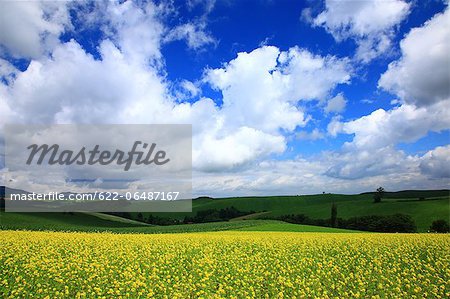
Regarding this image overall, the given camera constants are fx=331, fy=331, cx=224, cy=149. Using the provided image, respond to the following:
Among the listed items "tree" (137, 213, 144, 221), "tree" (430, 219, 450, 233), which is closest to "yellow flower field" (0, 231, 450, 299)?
"tree" (430, 219, 450, 233)

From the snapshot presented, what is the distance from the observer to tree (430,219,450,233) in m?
66.0

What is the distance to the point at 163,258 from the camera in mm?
14430

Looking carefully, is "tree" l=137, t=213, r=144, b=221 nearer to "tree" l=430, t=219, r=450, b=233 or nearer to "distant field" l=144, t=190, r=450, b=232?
"distant field" l=144, t=190, r=450, b=232

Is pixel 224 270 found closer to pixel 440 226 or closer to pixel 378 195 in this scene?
pixel 440 226

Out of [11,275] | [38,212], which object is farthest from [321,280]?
[38,212]

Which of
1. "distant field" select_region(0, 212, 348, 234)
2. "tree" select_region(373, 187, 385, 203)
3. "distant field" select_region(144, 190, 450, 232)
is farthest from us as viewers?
"tree" select_region(373, 187, 385, 203)

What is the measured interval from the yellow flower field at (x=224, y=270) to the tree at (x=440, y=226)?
57.0 metres

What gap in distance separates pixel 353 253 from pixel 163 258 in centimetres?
937

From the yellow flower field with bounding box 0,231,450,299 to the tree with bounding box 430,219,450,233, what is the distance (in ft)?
187

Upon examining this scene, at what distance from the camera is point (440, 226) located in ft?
221

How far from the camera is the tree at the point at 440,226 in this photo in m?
66.0

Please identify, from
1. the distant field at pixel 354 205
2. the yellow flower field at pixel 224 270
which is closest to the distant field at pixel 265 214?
the distant field at pixel 354 205

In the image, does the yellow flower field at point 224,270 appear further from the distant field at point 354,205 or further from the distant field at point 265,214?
the distant field at point 354,205

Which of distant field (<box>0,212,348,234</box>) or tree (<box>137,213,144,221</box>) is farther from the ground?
distant field (<box>0,212,348,234</box>)
